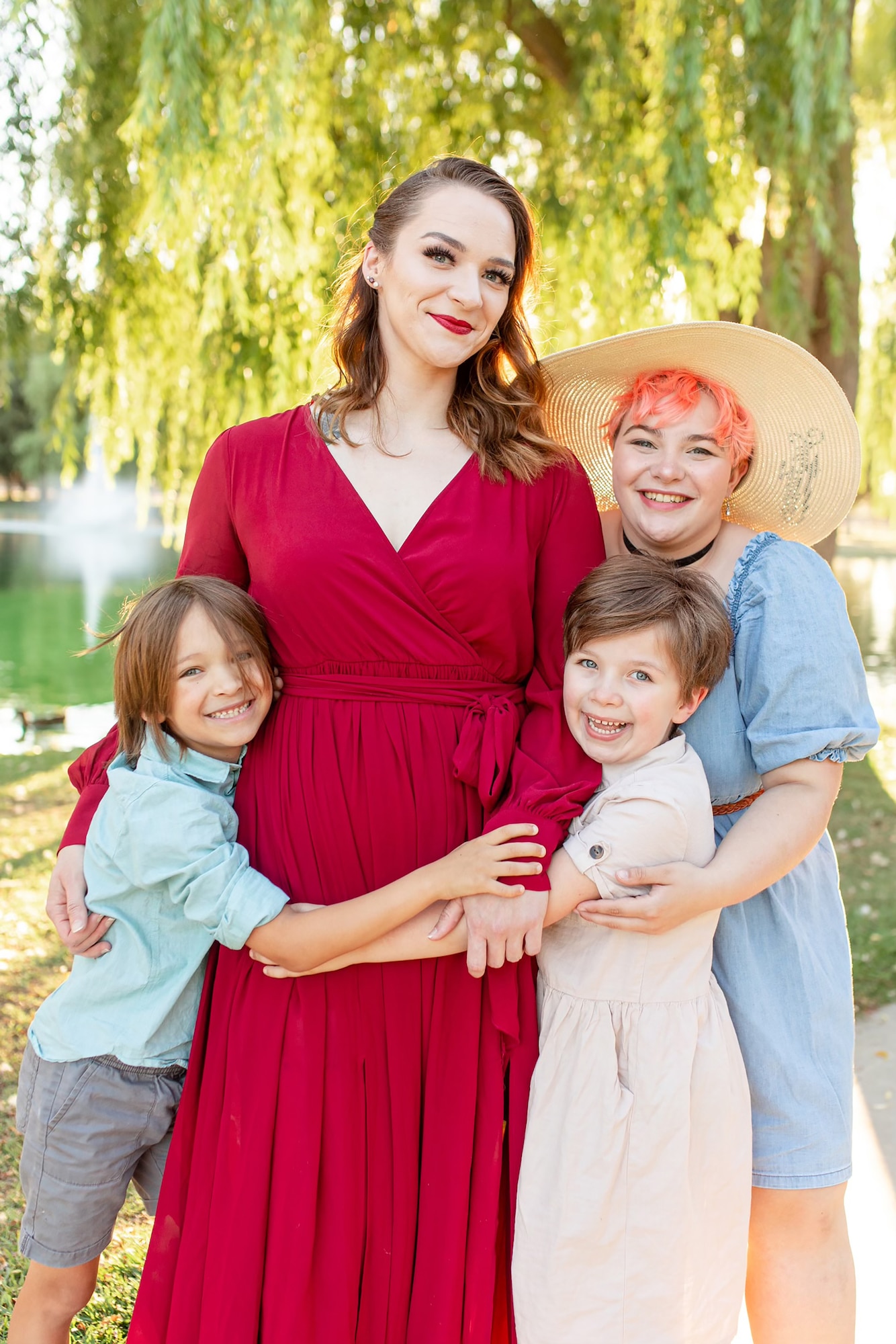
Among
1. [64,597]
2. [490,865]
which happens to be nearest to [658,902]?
[490,865]

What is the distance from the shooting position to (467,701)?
190 centimetres

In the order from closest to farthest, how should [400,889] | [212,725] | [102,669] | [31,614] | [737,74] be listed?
[400,889]
[212,725]
[737,74]
[102,669]
[31,614]

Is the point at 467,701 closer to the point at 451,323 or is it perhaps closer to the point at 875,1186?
the point at 451,323

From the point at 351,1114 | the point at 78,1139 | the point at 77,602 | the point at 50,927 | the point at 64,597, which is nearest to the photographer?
the point at 351,1114

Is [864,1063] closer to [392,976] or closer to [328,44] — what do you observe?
[392,976]

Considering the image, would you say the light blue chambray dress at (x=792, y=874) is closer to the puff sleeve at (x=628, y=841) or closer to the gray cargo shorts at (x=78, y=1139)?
the puff sleeve at (x=628, y=841)

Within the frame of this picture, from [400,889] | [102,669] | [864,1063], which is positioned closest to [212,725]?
[400,889]

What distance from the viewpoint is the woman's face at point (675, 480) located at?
1973 millimetres

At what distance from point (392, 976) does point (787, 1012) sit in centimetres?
69

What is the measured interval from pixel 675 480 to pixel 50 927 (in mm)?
3683

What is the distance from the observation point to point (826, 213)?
4926 mm

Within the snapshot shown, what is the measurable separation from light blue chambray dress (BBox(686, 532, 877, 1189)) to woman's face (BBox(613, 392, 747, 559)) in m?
0.11

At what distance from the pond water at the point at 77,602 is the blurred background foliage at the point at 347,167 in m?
1.25

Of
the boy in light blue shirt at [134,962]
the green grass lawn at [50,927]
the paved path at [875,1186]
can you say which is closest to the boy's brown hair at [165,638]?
Answer: the boy in light blue shirt at [134,962]
